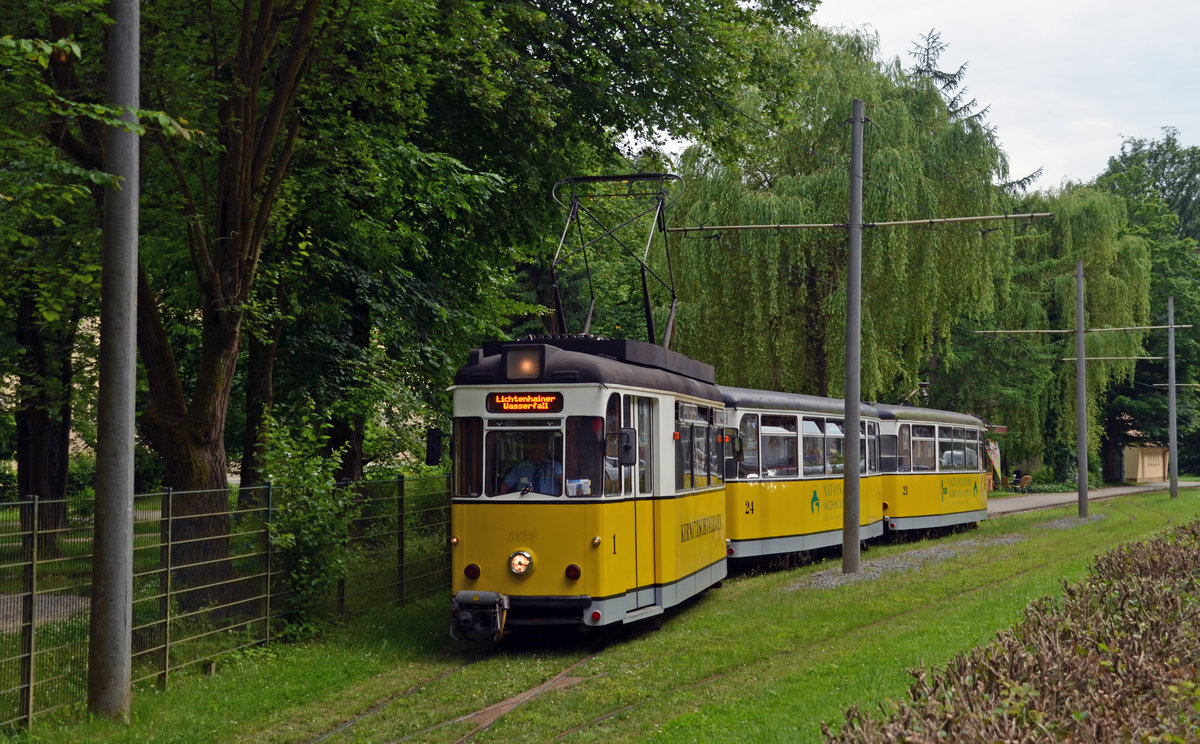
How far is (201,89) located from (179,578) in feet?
18.9

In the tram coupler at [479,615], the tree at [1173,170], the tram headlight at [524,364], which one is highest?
the tree at [1173,170]

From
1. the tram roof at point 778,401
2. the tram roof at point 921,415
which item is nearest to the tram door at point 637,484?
the tram roof at point 778,401

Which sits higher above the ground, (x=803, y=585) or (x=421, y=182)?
(x=421, y=182)

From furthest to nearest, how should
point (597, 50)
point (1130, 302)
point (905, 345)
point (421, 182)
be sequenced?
point (1130, 302) < point (905, 345) < point (597, 50) < point (421, 182)

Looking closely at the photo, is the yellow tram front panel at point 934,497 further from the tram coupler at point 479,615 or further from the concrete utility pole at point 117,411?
the concrete utility pole at point 117,411

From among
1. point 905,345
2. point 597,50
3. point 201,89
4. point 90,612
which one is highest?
point 597,50

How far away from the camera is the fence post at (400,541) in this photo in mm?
16516

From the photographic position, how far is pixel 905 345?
30.5 metres

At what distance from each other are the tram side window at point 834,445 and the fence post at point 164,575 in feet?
46.1

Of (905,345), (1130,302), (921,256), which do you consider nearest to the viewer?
(921,256)

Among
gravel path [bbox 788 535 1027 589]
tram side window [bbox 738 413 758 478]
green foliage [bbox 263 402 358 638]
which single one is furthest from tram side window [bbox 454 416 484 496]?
tram side window [bbox 738 413 758 478]

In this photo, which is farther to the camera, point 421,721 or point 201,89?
point 201,89

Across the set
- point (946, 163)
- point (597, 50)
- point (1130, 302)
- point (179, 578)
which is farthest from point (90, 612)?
point (1130, 302)

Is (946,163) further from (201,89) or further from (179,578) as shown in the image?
(179,578)
